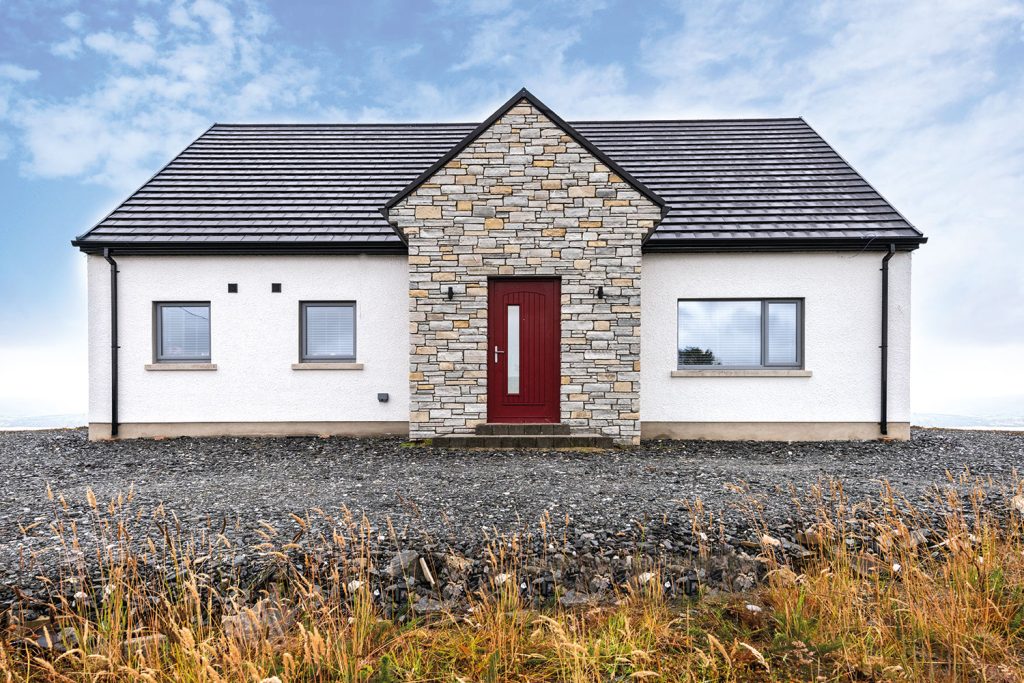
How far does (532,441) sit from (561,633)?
5549 mm

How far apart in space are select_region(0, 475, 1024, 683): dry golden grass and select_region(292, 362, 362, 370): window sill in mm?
5373

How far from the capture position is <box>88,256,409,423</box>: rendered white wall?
887cm

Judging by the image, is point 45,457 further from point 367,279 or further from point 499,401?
point 499,401

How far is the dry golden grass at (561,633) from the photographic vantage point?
8.29ft

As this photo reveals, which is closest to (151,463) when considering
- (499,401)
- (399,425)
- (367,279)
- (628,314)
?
(399,425)

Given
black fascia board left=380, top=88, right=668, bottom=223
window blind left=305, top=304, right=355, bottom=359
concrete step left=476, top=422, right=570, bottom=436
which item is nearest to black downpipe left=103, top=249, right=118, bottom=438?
window blind left=305, top=304, right=355, bottom=359

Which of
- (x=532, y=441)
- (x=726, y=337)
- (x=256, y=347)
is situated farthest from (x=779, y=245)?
(x=256, y=347)

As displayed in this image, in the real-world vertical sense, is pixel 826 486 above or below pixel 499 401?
below

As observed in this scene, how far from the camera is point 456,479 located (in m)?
6.00

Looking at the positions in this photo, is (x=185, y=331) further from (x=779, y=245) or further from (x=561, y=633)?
(x=779, y=245)

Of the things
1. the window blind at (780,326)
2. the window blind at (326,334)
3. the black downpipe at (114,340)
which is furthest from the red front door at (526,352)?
the black downpipe at (114,340)

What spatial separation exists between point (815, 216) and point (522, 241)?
18.3 feet

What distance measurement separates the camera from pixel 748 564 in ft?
12.4

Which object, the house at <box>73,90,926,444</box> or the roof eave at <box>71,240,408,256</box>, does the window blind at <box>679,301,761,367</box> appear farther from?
the roof eave at <box>71,240,408,256</box>
